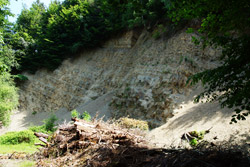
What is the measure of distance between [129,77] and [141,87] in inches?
113

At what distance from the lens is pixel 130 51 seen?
19.6m

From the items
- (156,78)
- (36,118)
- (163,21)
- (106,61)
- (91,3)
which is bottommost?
(36,118)

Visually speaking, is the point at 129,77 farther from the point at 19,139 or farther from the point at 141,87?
the point at 19,139

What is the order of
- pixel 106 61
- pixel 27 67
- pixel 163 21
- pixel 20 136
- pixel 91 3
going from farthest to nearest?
pixel 27 67
pixel 91 3
pixel 106 61
pixel 163 21
pixel 20 136

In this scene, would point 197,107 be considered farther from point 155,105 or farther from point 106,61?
point 106,61

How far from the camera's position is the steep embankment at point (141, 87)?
28.1 feet

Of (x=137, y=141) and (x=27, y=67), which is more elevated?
(x=27, y=67)

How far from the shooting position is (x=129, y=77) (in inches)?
635

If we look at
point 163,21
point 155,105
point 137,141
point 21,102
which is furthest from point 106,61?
point 137,141

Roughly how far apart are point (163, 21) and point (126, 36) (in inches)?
222

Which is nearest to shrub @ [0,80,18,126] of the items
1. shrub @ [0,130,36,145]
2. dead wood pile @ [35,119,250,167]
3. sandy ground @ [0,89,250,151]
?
shrub @ [0,130,36,145]

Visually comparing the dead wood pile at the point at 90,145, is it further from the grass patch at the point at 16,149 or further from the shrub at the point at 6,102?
the shrub at the point at 6,102

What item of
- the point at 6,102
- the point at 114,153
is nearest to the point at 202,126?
the point at 114,153

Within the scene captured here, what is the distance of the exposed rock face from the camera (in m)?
12.0
